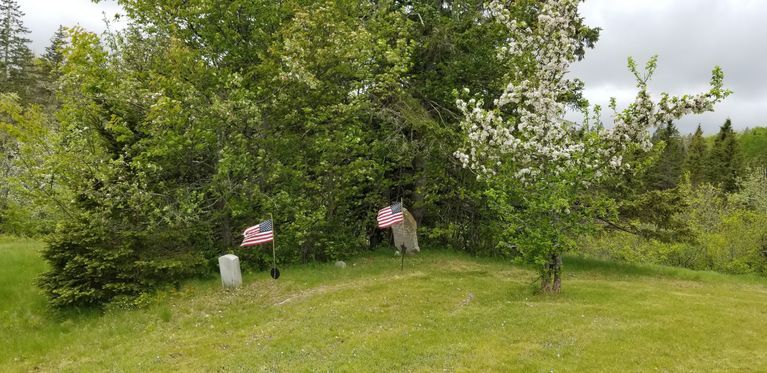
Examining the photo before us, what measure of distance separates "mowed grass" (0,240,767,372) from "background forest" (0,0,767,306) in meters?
1.48

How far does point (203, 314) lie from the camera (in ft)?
44.6

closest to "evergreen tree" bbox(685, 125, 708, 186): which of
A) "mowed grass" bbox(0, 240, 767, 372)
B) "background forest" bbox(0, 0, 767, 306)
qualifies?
"background forest" bbox(0, 0, 767, 306)

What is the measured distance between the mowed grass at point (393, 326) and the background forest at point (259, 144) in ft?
4.86

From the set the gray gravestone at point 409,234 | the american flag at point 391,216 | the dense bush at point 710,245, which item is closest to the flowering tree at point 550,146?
the american flag at point 391,216

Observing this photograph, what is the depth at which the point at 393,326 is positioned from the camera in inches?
458

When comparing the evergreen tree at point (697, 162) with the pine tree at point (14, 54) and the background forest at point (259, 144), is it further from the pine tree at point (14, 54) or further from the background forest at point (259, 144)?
the pine tree at point (14, 54)

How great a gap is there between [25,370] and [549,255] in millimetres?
12713

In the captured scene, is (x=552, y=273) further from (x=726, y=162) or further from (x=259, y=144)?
(x=726, y=162)

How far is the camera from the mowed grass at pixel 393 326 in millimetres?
9516

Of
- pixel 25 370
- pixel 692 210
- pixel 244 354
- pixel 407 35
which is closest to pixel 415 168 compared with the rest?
pixel 407 35

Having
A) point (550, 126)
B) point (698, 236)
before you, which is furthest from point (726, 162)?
point (550, 126)

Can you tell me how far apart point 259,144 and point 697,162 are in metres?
67.2

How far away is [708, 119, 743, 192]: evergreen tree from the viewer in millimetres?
60688

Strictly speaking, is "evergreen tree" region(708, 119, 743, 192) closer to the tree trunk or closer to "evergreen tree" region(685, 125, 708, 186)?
"evergreen tree" region(685, 125, 708, 186)
